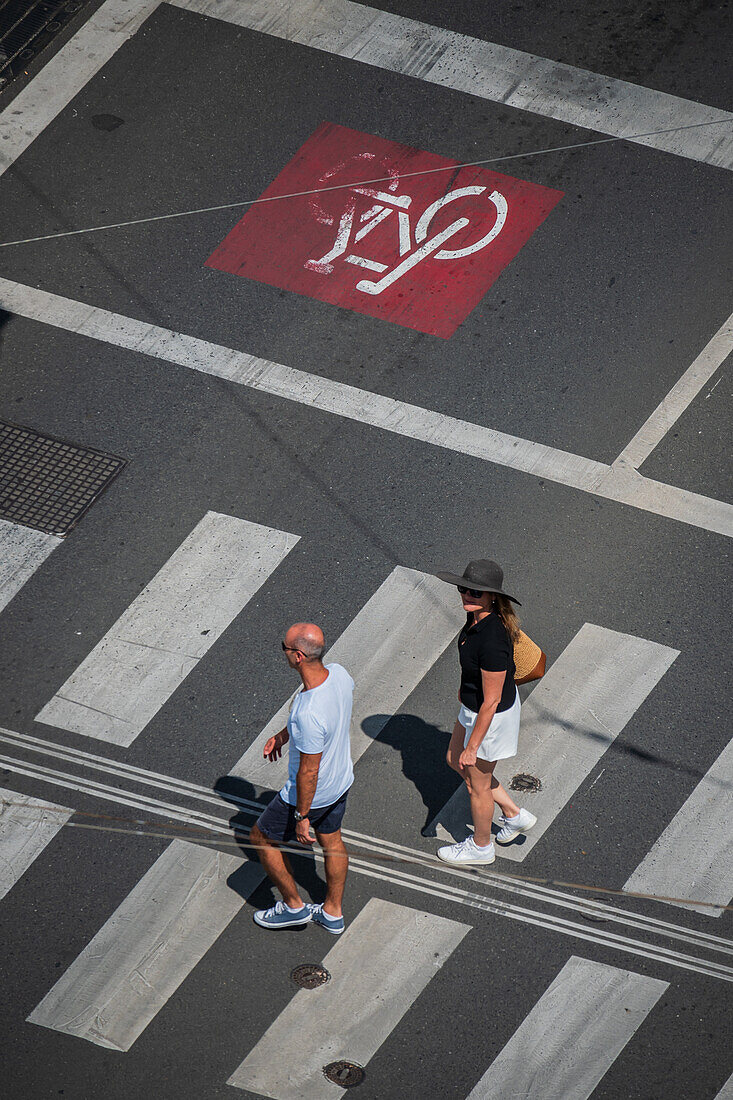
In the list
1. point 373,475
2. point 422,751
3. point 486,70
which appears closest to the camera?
point 422,751

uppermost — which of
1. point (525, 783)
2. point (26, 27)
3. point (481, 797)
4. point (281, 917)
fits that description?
point (26, 27)

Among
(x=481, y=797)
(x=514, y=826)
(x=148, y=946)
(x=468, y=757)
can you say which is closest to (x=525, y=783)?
(x=514, y=826)

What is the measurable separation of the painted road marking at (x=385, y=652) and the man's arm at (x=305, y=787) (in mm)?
1218

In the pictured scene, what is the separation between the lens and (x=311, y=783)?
22.7 feet

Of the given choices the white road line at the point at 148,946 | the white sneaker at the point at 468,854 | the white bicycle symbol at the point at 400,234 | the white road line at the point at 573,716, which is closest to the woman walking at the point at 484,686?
the white sneaker at the point at 468,854

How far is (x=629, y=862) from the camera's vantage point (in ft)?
26.2

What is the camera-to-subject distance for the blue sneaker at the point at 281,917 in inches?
299

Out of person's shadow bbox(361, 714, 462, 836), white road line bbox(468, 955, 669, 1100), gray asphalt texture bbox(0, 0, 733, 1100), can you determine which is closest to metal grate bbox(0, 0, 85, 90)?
gray asphalt texture bbox(0, 0, 733, 1100)

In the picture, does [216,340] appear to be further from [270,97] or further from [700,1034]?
[700,1034]

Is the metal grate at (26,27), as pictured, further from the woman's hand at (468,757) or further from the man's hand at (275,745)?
the woman's hand at (468,757)

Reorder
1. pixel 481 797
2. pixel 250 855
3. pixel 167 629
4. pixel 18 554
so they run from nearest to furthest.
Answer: pixel 481 797 < pixel 250 855 < pixel 167 629 < pixel 18 554

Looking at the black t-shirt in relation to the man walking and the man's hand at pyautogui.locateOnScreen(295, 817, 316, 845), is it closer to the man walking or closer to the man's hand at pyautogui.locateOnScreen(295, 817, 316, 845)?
the man walking

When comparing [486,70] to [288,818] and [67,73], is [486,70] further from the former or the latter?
[288,818]

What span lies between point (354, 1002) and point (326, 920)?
1.55 feet
